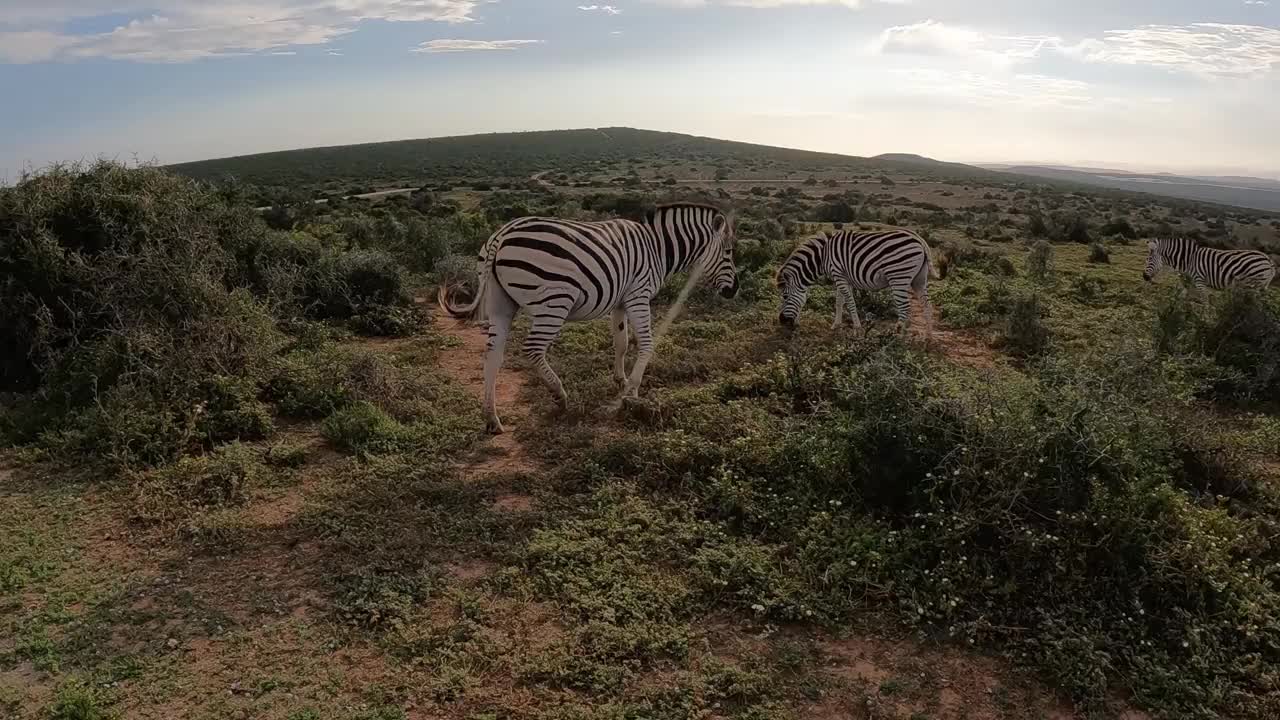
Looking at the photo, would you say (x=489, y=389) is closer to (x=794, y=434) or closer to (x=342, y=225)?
(x=794, y=434)

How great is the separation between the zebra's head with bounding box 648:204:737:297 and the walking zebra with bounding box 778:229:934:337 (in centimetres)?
229

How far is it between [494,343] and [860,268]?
635 centimetres

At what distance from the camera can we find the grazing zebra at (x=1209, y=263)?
1334 cm

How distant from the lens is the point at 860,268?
11.3 m

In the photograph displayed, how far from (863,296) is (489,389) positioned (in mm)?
8123

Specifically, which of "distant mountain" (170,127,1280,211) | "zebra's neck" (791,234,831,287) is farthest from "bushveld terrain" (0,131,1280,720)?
"distant mountain" (170,127,1280,211)

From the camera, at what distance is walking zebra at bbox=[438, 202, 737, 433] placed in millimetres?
7195

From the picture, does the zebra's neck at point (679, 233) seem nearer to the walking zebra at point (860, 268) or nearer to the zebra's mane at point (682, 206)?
the zebra's mane at point (682, 206)

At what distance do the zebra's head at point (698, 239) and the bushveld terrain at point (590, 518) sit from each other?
1.62ft

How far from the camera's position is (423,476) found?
21.1ft

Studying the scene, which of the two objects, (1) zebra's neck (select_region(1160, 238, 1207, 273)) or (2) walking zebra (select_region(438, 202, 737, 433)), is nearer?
(2) walking zebra (select_region(438, 202, 737, 433))

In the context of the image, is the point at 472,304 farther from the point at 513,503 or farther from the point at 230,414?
the point at 513,503

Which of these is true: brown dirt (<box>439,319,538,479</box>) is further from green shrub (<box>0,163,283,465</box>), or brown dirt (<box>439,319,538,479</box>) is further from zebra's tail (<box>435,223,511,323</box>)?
green shrub (<box>0,163,283,465</box>)

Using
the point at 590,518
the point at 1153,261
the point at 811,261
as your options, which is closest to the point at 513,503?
the point at 590,518
